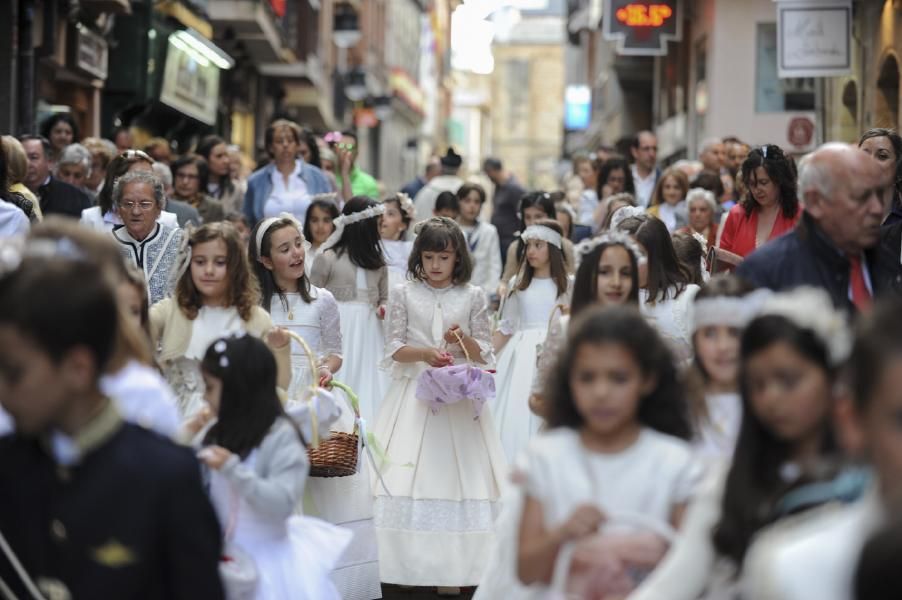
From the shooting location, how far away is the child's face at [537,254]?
1207 centimetres

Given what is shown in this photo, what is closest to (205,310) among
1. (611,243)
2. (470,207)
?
(611,243)

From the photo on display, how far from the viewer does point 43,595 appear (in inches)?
179

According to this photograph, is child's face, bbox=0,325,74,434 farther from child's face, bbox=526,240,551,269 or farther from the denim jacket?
the denim jacket

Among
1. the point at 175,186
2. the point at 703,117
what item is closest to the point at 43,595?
the point at 175,186

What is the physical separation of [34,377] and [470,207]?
537 inches

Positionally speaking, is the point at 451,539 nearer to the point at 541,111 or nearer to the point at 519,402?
the point at 519,402

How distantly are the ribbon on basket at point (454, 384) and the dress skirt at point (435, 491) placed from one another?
0.73ft

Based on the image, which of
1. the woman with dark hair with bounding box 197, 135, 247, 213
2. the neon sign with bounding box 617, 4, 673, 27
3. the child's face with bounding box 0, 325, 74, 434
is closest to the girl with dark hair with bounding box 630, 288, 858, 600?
the child's face with bounding box 0, 325, 74, 434

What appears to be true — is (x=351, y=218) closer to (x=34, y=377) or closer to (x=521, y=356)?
(x=521, y=356)

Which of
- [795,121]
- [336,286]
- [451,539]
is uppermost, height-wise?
[795,121]

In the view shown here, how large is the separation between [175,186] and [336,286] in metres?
3.60

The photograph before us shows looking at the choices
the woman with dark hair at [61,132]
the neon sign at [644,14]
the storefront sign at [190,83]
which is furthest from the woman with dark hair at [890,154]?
the storefront sign at [190,83]

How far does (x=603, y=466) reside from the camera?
16.9ft

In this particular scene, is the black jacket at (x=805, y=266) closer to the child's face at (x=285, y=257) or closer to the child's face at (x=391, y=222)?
the child's face at (x=285, y=257)
